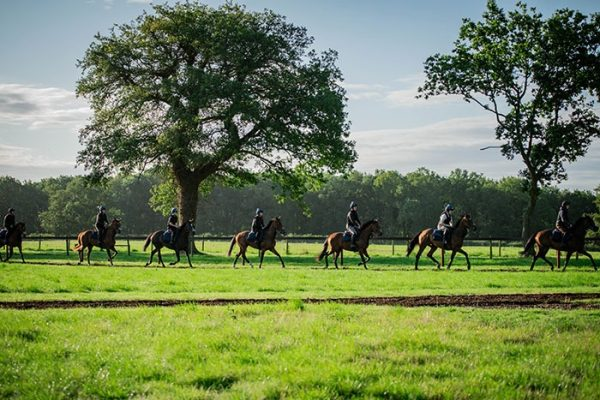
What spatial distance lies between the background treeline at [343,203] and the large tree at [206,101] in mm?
57716

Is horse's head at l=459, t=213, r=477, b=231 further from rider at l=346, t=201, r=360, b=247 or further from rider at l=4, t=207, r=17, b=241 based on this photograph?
rider at l=4, t=207, r=17, b=241

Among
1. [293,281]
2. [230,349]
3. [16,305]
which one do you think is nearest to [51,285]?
[16,305]

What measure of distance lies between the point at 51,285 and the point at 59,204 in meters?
76.4

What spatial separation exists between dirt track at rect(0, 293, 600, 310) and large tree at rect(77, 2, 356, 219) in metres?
24.0

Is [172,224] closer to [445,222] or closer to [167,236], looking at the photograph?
[167,236]

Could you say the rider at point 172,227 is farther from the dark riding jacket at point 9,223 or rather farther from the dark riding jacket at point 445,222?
the dark riding jacket at point 445,222

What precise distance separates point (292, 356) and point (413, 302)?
7.24 m

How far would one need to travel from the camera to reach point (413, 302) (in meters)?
14.7

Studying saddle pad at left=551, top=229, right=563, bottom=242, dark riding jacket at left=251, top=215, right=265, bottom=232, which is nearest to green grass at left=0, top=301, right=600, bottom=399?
saddle pad at left=551, top=229, right=563, bottom=242

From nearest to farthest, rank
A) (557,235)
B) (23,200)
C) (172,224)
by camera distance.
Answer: (557,235)
(172,224)
(23,200)

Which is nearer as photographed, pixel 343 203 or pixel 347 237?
pixel 347 237

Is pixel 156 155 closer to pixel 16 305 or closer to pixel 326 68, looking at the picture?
pixel 326 68

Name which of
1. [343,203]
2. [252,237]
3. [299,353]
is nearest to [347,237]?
[252,237]

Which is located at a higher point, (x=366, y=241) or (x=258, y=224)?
(x=258, y=224)
